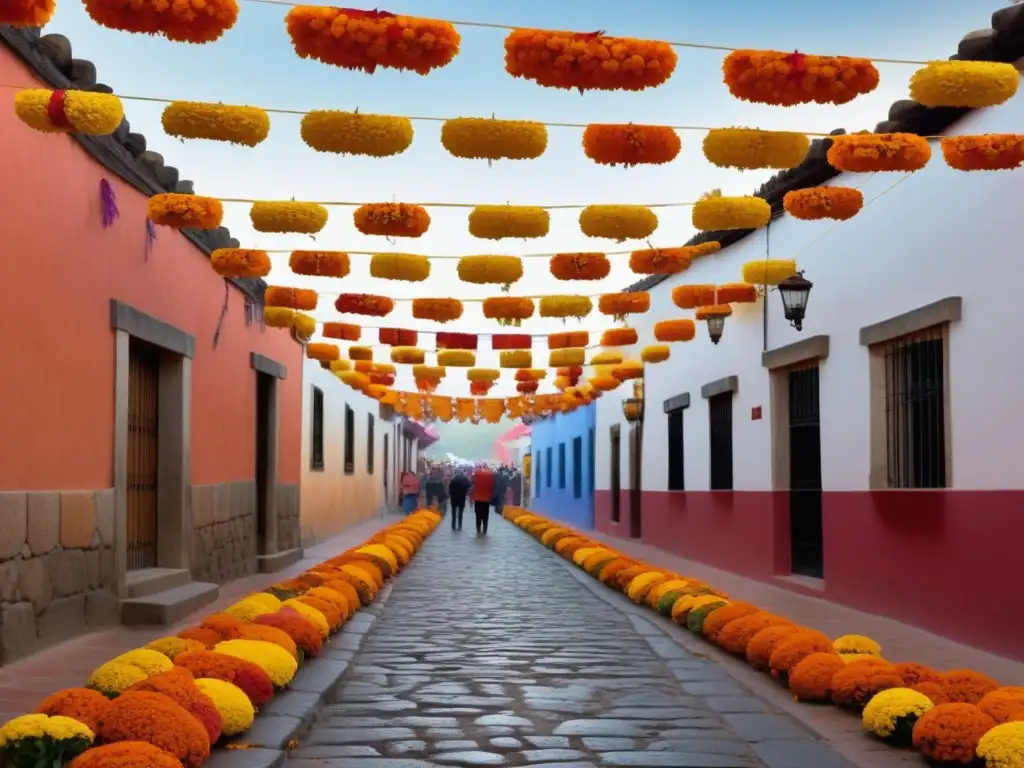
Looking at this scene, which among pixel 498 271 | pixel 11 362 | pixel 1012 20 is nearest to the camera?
pixel 11 362

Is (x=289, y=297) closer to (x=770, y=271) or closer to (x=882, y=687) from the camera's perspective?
(x=770, y=271)

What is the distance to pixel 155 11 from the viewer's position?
589cm

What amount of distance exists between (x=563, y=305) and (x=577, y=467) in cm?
1942

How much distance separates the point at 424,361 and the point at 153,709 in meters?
14.9

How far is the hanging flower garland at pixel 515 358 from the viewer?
18688 mm

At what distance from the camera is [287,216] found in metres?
9.27

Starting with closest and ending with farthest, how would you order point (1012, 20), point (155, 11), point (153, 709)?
point (153, 709)
point (155, 11)
point (1012, 20)

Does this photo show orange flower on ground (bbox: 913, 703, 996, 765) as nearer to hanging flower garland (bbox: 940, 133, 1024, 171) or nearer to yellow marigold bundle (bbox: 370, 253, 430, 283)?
hanging flower garland (bbox: 940, 133, 1024, 171)

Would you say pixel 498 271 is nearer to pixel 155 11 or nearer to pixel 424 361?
pixel 155 11

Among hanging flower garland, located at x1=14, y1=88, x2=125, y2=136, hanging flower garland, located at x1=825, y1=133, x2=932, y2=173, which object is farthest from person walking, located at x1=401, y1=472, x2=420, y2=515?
hanging flower garland, located at x1=14, y1=88, x2=125, y2=136

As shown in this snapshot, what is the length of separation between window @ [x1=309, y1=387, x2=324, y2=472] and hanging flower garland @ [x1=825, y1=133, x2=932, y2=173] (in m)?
13.7

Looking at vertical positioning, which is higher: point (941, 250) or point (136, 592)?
point (941, 250)

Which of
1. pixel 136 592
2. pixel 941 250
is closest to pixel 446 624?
pixel 136 592

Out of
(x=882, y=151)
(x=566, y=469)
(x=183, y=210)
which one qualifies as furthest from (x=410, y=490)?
(x=882, y=151)
